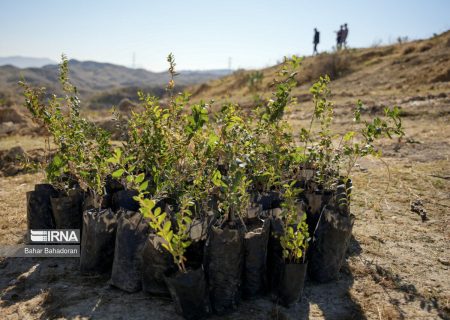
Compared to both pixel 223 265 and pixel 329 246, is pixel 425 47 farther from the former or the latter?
pixel 223 265

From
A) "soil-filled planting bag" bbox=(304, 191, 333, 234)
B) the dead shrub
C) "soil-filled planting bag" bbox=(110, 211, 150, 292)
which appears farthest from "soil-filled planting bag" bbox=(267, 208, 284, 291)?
the dead shrub

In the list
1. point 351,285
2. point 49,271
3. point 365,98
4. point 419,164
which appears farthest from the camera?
point 365,98

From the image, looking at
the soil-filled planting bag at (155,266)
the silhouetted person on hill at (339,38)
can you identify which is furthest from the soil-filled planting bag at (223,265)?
the silhouetted person on hill at (339,38)

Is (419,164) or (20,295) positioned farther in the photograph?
(419,164)

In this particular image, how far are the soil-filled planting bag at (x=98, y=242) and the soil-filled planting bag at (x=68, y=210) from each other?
50 centimetres

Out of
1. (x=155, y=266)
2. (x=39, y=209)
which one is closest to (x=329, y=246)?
(x=155, y=266)

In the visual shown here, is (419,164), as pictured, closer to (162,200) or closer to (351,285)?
(351,285)

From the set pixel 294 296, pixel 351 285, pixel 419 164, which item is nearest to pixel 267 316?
pixel 294 296

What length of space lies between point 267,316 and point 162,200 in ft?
4.36

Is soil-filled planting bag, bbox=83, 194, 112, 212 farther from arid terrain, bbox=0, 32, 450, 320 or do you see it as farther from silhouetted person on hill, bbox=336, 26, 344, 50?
silhouetted person on hill, bbox=336, 26, 344, 50

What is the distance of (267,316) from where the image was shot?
2.48 meters

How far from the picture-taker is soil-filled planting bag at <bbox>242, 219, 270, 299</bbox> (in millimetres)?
2594

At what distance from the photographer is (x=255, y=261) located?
8.63ft

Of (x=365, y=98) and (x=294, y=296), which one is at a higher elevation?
(x=365, y=98)
